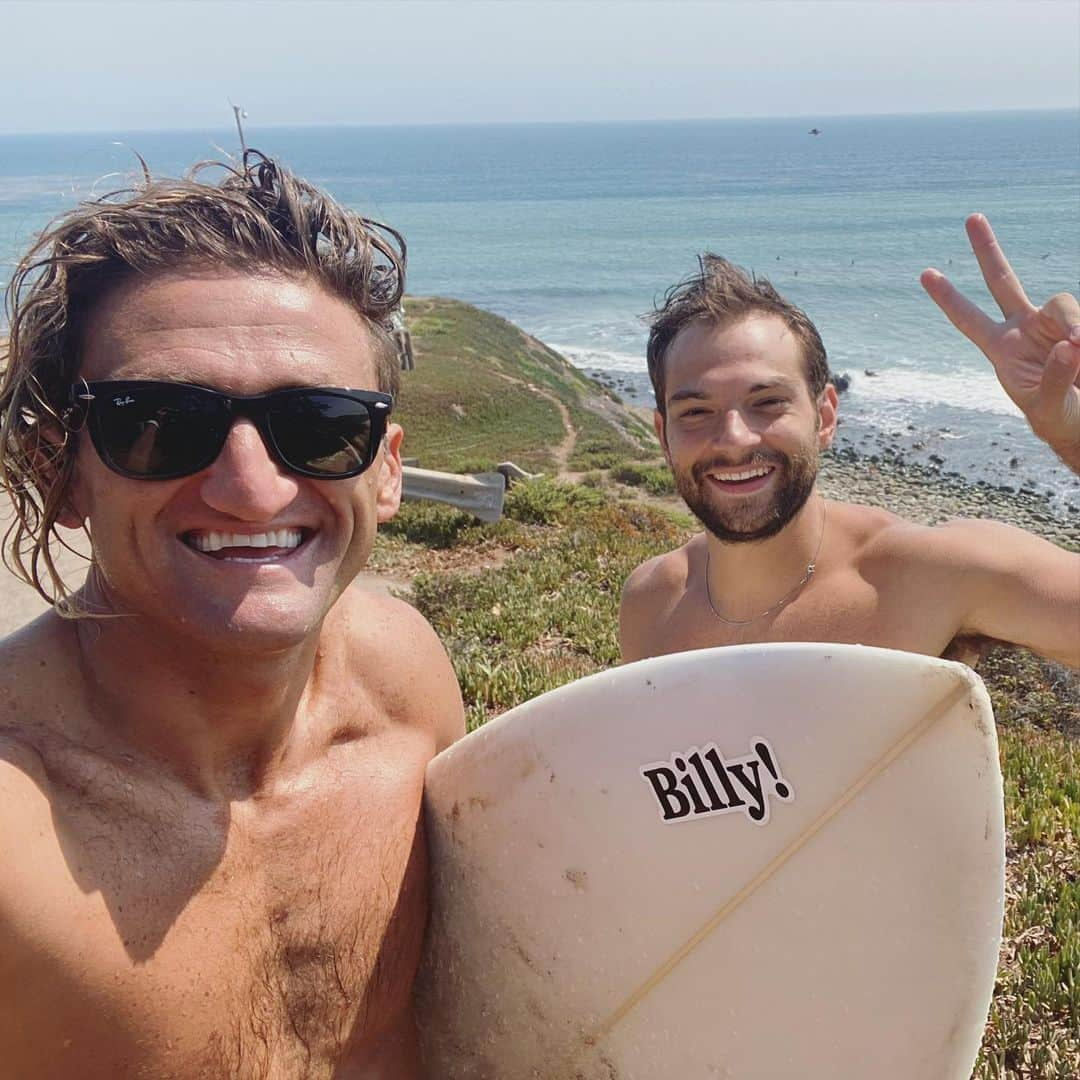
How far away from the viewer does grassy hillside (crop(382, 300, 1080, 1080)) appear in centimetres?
318

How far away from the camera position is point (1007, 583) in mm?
2633

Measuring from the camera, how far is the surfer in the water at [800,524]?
8.34 ft

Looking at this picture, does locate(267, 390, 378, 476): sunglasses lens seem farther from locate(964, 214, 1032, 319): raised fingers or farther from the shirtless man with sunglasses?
locate(964, 214, 1032, 319): raised fingers

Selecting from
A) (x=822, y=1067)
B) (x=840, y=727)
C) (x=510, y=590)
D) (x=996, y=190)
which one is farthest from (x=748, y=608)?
(x=996, y=190)

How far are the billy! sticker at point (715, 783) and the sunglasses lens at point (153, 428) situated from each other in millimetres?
1218

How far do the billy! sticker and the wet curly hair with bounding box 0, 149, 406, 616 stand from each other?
4.13 feet

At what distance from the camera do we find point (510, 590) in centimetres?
834

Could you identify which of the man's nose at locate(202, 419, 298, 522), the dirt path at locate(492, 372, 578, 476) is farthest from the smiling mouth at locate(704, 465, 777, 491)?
the dirt path at locate(492, 372, 578, 476)

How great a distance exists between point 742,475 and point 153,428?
5.77ft

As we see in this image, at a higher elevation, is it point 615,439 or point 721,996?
point 721,996

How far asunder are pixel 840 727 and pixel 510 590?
20.5 feet

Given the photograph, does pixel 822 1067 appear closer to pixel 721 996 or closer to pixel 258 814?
pixel 721 996

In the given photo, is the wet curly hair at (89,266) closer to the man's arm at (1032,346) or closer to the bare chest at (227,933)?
the bare chest at (227,933)

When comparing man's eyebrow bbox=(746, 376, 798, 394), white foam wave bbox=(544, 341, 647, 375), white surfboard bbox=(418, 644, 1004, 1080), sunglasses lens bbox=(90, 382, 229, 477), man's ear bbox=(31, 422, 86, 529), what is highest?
sunglasses lens bbox=(90, 382, 229, 477)
